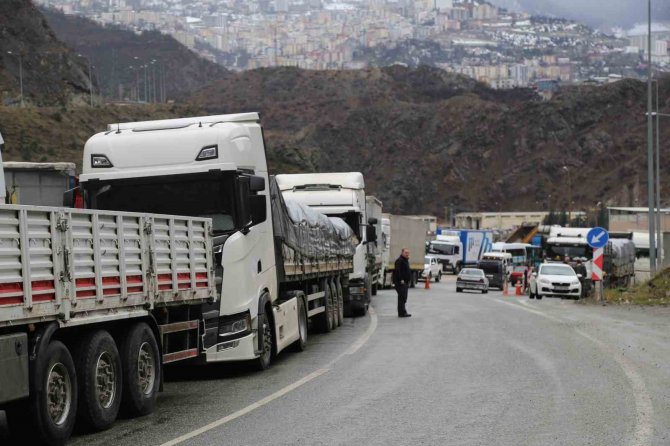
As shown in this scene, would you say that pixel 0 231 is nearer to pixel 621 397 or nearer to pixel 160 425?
pixel 160 425

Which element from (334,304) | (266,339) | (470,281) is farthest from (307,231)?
(470,281)

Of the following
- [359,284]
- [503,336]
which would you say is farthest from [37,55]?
[503,336]

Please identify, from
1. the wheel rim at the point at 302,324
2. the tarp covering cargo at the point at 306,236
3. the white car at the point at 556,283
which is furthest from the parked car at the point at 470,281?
the wheel rim at the point at 302,324

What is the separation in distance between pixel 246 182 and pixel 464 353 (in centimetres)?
475

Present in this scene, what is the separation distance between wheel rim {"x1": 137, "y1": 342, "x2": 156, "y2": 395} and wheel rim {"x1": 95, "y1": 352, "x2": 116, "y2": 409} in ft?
2.40

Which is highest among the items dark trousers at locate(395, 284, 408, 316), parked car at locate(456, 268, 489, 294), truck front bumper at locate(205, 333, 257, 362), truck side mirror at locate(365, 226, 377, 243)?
truck side mirror at locate(365, 226, 377, 243)

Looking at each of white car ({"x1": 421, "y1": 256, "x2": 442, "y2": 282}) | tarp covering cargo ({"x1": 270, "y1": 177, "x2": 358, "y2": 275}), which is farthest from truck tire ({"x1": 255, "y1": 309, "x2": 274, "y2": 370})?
white car ({"x1": 421, "y1": 256, "x2": 442, "y2": 282})

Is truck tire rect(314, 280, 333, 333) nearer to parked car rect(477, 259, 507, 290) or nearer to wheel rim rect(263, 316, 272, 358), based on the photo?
wheel rim rect(263, 316, 272, 358)

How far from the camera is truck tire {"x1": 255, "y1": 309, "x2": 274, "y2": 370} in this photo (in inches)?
608

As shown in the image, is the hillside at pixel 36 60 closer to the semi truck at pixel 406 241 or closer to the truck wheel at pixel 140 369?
the semi truck at pixel 406 241

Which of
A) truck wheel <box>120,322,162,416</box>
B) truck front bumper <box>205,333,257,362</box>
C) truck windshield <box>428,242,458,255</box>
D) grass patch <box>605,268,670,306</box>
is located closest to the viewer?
truck wheel <box>120,322,162,416</box>

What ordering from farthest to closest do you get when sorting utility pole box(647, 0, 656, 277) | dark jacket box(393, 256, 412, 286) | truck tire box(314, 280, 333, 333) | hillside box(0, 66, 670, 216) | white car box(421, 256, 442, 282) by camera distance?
hillside box(0, 66, 670, 216), white car box(421, 256, 442, 282), utility pole box(647, 0, 656, 277), dark jacket box(393, 256, 412, 286), truck tire box(314, 280, 333, 333)

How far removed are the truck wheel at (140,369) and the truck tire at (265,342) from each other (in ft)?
11.1

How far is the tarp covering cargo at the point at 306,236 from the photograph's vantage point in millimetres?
17516
